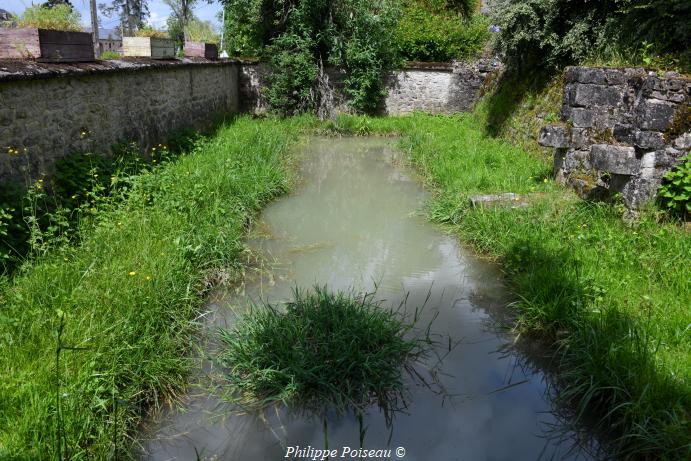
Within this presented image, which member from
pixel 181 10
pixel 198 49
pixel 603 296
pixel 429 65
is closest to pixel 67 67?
pixel 603 296

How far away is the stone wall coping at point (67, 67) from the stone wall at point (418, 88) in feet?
18.3

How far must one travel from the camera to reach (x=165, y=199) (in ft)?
18.3

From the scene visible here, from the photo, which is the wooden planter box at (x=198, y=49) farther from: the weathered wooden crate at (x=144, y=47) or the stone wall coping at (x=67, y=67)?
the stone wall coping at (x=67, y=67)

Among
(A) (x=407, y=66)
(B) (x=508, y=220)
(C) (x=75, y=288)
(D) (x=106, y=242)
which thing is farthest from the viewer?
(A) (x=407, y=66)

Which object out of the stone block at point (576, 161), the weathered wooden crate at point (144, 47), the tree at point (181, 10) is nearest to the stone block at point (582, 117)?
the stone block at point (576, 161)

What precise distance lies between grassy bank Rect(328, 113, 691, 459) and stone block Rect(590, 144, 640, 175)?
0.42m

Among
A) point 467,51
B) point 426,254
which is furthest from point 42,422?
point 467,51

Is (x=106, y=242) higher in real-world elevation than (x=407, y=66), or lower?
lower

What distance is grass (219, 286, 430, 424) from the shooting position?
315 cm

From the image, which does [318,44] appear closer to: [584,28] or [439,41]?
[439,41]

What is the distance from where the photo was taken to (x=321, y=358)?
11.0 feet

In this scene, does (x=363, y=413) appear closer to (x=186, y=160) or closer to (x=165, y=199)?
(x=165, y=199)

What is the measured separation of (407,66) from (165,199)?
1023 centimetres

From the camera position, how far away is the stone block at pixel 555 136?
6.40 meters
